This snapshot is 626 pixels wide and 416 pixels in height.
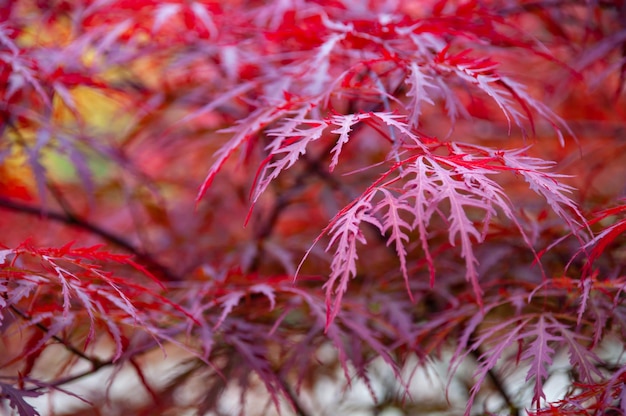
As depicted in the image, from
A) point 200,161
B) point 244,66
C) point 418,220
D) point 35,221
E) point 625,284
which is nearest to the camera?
point 418,220

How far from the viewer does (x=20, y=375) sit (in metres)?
0.71

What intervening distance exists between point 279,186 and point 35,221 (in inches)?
24.1

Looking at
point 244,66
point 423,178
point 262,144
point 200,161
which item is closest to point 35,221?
point 200,161

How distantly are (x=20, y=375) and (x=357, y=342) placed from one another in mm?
448

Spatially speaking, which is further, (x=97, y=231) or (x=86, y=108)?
(x=86, y=108)

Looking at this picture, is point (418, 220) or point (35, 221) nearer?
point (418, 220)

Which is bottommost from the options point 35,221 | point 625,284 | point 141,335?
point 35,221

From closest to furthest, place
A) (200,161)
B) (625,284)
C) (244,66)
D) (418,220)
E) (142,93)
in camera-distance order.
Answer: (418,220) < (625,284) < (244,66) < (142,93) < (200,161)

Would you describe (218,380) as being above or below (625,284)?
below

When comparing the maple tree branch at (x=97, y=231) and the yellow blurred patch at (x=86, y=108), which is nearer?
the yellow blurred patch at (x=86, y=108)

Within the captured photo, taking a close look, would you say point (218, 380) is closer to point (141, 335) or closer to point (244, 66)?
point (141, 335)

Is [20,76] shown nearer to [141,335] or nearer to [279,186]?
[141,335]

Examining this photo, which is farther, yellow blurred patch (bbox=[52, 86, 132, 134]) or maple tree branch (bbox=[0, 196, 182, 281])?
maple tree branch (bbox=[0, 196, 182, 281])

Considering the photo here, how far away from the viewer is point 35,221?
146 cm
